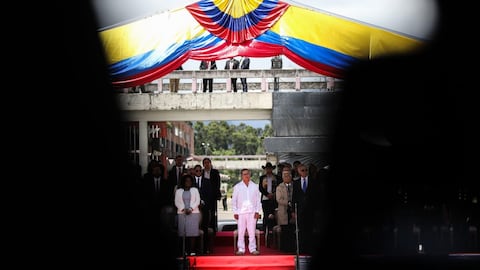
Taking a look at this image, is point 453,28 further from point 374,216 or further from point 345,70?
point 374,216

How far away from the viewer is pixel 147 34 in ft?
26.7

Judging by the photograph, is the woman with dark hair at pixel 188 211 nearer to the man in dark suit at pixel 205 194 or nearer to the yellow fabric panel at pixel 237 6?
the man in dark suit at pixel 205 194

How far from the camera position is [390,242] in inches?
343

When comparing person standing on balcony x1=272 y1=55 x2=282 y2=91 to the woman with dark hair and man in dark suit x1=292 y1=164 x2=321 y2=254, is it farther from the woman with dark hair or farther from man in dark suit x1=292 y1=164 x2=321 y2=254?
the woman with dark hair

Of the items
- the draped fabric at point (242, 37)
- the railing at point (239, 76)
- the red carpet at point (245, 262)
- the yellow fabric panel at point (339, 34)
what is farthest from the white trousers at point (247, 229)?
the railing at point (239, 76)

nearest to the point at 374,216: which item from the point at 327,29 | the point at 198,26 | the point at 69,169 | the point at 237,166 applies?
the point at 327,29

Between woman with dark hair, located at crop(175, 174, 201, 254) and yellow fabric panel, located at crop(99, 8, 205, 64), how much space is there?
6.98 ft

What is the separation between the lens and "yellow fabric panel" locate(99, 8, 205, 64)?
8062 mm

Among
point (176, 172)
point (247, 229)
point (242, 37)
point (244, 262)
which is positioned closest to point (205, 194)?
point (176, 172)

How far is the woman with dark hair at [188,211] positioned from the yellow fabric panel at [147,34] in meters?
2.13

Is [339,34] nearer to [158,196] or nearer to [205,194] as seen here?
[205,194]

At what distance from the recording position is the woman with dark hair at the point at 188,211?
887 cm

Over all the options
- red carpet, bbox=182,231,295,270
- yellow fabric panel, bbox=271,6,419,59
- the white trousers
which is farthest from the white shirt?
yellow fabric panel, bbox=271,6,419,59

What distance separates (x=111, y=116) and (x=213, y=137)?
2412 inches
